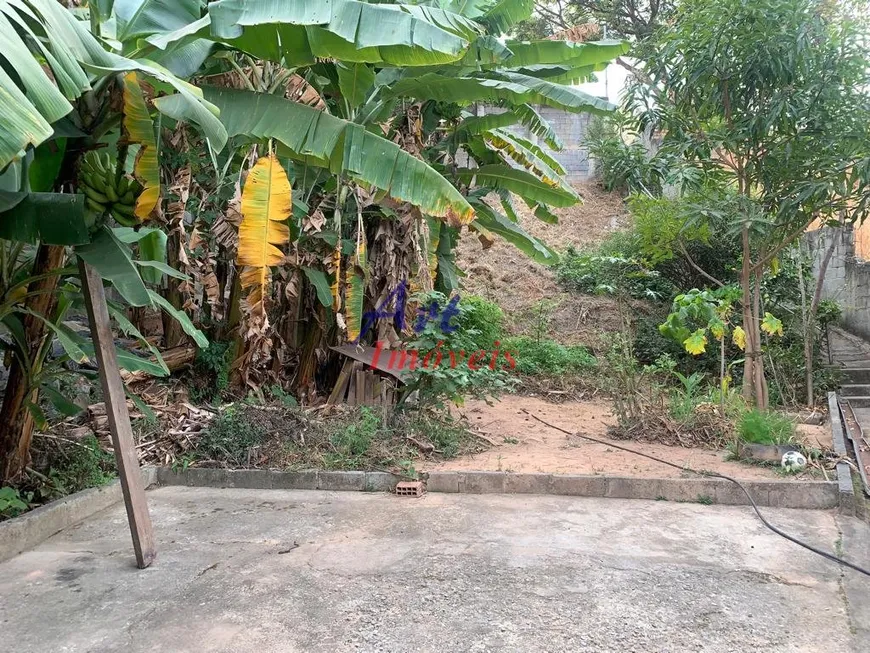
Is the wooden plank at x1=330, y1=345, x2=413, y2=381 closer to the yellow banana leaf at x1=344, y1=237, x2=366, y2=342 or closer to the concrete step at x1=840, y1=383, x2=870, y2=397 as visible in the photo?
the yellow banana leaf at x1=344, y1=237, x2=366, y2=342

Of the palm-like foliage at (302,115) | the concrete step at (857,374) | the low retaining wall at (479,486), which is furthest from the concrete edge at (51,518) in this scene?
the concrete step at (857,374)

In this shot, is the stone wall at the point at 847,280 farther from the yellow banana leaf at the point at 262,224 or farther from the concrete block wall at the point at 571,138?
the yellow banana leaf at the point at 262,224

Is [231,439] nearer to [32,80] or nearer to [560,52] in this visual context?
[32,80]

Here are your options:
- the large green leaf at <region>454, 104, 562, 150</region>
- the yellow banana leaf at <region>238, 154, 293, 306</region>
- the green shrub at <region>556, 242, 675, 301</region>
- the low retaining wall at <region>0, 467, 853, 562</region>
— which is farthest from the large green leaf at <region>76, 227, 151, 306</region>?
the green shrub at <region>556, 242, 675, 301</region>

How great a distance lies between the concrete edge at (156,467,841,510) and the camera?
5.13 meters

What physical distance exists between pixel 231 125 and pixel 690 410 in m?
5.41

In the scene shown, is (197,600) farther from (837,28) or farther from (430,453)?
(837,28)

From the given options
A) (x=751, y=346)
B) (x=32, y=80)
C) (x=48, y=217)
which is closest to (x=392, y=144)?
(x=48, y=217)

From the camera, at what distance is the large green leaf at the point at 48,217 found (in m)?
3.37

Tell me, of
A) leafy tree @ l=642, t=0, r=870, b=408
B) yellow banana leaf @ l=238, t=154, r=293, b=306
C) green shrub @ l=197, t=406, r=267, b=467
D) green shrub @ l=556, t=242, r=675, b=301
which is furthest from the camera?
green shrub @ l=556, t=242, r=675, b=301

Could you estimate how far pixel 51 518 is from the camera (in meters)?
4.56

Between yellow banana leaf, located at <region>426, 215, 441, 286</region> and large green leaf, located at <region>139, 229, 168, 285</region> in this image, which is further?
yellow banana leaf, located at <region>426, 215, 441, 286</region>

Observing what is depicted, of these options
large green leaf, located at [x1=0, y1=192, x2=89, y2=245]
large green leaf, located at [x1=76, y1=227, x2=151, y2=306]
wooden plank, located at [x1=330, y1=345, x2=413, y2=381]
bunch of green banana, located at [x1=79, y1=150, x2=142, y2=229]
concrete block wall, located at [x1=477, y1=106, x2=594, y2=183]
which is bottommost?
wooden plank, located at [x1=330, y1=345, x2=413, y2=381]

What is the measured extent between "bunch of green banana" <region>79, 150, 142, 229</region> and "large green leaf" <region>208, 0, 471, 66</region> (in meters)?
1.05
